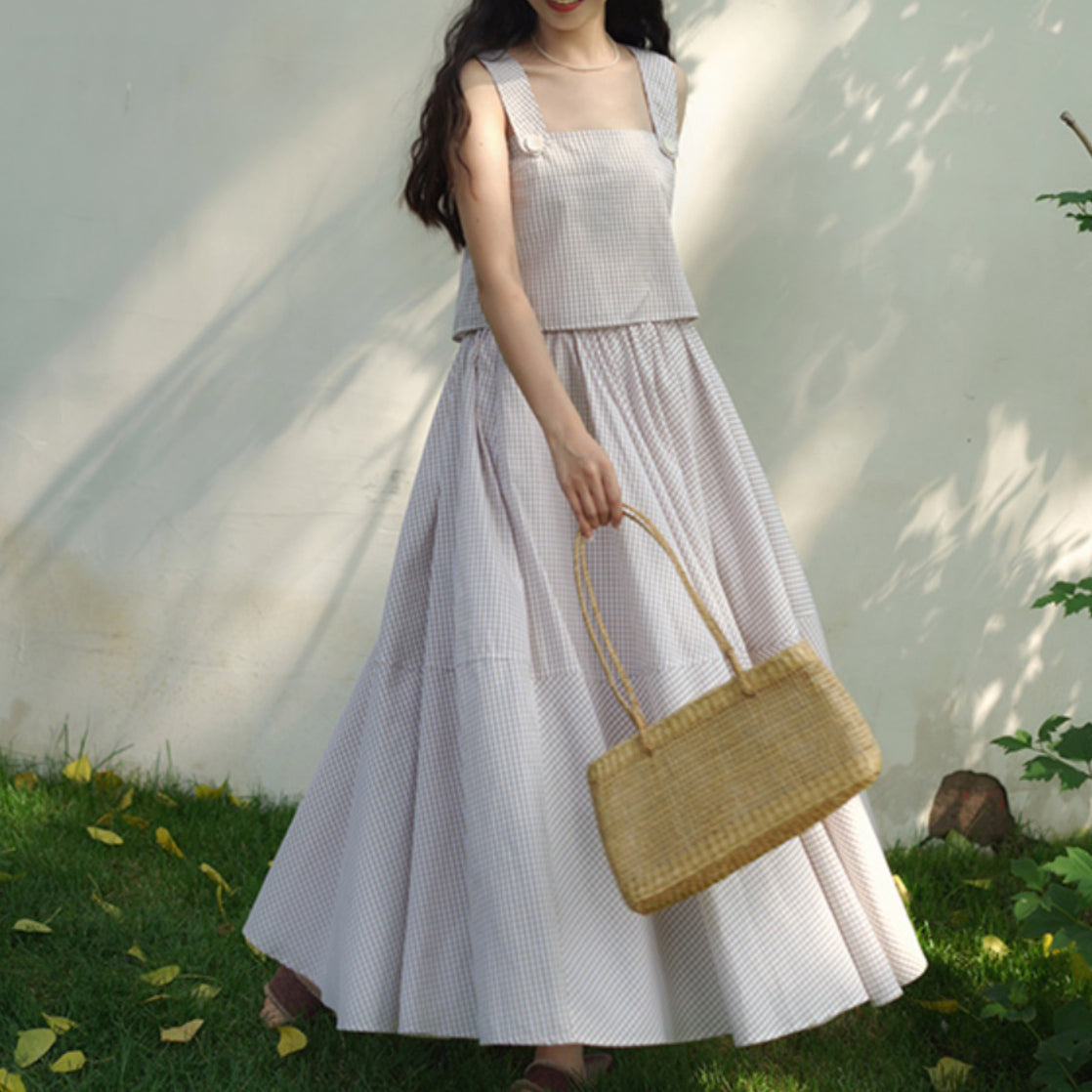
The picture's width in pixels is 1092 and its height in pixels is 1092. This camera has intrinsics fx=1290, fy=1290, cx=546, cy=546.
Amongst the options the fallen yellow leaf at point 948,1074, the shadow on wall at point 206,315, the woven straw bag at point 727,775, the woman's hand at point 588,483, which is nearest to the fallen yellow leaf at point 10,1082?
the woven straw bag at point 727,775

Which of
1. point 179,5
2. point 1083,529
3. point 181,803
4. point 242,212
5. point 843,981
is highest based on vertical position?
point 179,5

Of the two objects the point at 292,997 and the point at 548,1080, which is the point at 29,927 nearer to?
the point at 292,997

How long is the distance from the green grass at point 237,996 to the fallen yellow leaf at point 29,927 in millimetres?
14

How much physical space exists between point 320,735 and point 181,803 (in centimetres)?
36

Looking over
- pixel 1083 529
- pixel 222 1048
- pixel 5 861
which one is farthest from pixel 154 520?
pixel 1083 529

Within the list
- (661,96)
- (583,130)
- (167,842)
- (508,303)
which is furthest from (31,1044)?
(661,96)

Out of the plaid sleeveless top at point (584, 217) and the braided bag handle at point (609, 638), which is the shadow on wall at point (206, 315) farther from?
the braided bag handle at point (609, 638)

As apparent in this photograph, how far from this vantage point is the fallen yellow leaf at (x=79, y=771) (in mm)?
3098

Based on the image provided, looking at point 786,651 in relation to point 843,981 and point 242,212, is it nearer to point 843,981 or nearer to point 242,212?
point 843,981

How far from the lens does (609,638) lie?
1866 millimetres

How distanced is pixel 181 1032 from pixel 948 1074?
1.25 metres

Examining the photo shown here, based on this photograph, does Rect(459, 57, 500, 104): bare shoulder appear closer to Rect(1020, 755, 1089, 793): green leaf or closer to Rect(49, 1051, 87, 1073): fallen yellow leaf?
Rect(1020, 755, 1089, 793): green leaf

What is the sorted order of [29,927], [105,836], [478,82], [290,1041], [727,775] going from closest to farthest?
[727,775] < [478,82] < [290,1041] < [29,927] < [105,836]

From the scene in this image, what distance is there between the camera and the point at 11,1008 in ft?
7.11
